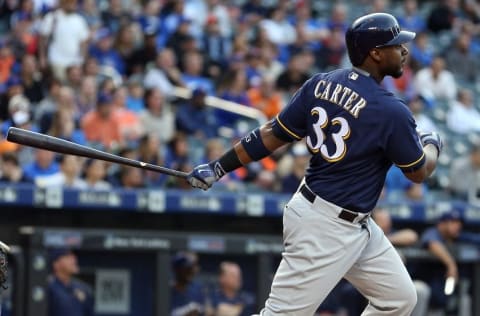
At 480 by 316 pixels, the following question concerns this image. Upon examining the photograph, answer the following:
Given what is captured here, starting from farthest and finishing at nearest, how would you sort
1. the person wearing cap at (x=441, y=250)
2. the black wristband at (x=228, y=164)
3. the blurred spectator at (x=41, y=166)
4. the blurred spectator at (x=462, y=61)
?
the blurred spectator at (x=462, y=61), the person wearing cap at (x=441, y=250), the blurred spectator at (x=41, y=166), the black wristband at (x=228, y=164)

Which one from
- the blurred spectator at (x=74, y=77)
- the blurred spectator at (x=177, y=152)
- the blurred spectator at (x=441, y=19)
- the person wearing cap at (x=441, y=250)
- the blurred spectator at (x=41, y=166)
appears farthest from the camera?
the blurred spectator at (x=441, y=19)

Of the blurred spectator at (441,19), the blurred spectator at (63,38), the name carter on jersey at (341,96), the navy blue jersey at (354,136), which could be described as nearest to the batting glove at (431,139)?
the navy blue jersey at (354,136)

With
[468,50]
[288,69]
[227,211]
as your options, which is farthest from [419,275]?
[468,50]

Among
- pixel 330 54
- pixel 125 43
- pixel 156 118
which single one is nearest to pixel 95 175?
pixel 156 118

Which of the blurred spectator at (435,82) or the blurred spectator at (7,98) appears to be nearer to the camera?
the blurred spectator at (7,98)

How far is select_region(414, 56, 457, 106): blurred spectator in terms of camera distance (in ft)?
49.5

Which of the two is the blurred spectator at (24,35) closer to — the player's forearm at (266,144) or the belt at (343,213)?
the player's forearm at (266,144)

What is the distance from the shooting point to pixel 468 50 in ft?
53.4

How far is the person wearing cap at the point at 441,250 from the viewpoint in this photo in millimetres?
10047

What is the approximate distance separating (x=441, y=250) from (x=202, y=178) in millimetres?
4459

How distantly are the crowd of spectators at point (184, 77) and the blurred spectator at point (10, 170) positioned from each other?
0.04 ft

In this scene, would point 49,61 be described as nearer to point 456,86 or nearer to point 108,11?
point 108,11

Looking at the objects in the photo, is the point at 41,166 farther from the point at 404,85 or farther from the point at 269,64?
the point at 404,85

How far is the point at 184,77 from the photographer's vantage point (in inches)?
526
